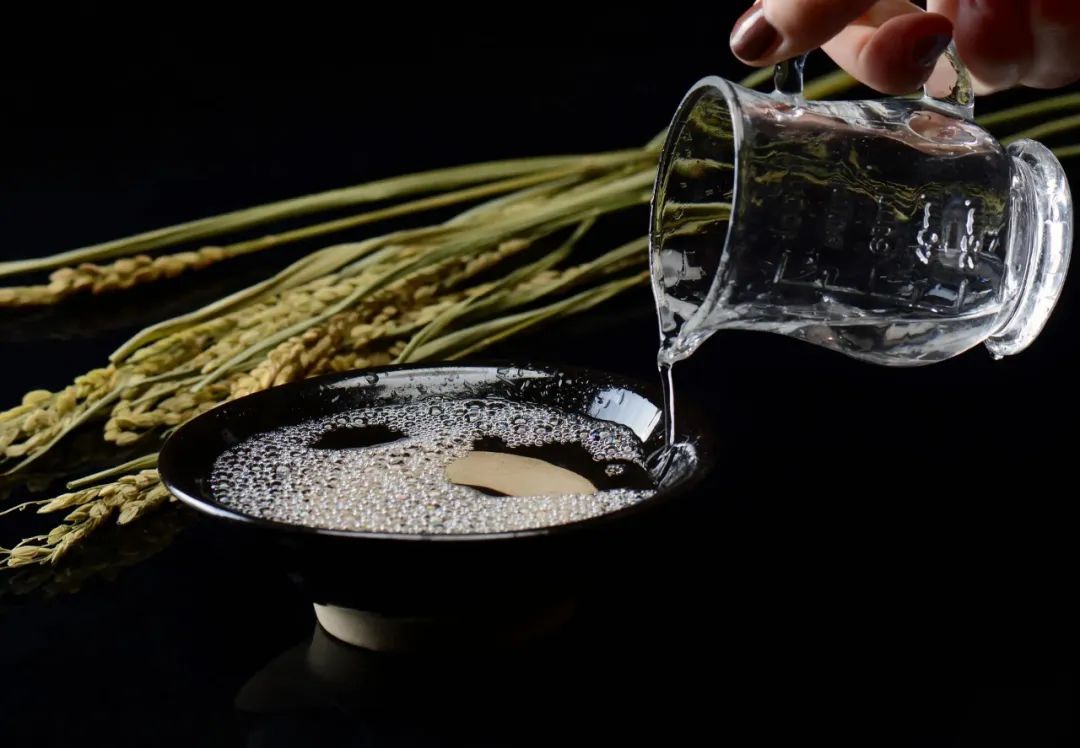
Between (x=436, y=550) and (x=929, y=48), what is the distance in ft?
1.49

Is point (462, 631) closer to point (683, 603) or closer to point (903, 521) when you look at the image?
point (683, 603)

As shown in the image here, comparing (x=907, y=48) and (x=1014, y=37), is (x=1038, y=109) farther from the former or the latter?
(x=907, y=48)

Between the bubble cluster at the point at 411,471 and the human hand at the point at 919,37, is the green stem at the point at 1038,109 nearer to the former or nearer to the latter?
the human hand at the point at 919,37

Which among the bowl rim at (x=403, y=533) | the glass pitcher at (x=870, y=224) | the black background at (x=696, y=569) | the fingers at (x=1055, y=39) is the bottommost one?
the black background at (x=696, y=569)

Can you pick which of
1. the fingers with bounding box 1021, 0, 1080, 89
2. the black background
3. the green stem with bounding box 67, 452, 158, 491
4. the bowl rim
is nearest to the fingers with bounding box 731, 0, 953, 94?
the fingers with bounding box 1021, 0, 1080, 89

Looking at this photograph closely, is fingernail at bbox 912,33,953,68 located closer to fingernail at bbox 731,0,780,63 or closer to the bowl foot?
fingernail at bbox 731,0,780,63

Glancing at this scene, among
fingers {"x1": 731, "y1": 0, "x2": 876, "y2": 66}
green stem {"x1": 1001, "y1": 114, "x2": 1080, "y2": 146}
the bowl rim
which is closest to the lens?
the bowl rim

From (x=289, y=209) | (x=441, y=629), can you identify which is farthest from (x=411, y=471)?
(x=289, y=209)

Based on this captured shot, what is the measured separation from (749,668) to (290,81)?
1590mm

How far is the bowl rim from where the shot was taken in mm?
734

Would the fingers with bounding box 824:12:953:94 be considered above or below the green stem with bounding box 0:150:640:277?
above

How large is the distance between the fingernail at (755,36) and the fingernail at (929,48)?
0.09 meters

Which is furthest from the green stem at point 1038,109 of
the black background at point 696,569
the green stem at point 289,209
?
the green stem at point 289,209

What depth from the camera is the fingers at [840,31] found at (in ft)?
2.77
